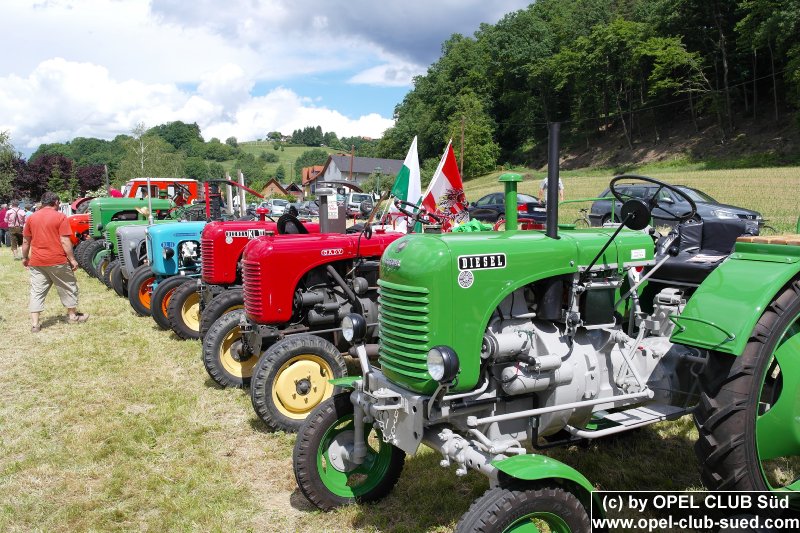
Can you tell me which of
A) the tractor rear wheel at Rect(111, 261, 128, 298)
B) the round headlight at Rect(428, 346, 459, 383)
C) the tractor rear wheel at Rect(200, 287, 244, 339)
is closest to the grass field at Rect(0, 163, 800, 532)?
the tractor rear wheel at Rect(200, 287, 244, 339)

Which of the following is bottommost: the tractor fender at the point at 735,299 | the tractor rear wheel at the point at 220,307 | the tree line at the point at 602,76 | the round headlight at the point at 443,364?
the tractor rear wheel at the point at 220,307

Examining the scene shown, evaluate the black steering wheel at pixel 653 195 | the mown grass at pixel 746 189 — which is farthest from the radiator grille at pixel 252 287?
the mown grass at pixel 746 189

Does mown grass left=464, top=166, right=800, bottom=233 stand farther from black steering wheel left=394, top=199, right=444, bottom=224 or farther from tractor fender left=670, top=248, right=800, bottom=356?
tractor fender left=670, top=248, right=800, bottom=356

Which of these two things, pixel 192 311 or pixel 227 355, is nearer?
pixel 227 355

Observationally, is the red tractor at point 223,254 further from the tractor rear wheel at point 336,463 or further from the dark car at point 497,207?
the dark car at point 497,207

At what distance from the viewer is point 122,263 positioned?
8984 mm

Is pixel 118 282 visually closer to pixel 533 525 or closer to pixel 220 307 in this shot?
pixel 220 307

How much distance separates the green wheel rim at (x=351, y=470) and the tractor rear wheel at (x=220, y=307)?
277 cm

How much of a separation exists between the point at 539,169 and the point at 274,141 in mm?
107856

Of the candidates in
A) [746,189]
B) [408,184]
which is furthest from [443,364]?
[746,189]

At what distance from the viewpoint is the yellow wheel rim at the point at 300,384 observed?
4156 mm

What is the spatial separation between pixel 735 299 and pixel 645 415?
0.71 metres

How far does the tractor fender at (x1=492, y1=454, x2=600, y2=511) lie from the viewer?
2.19m

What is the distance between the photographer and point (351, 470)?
305 centimetres
